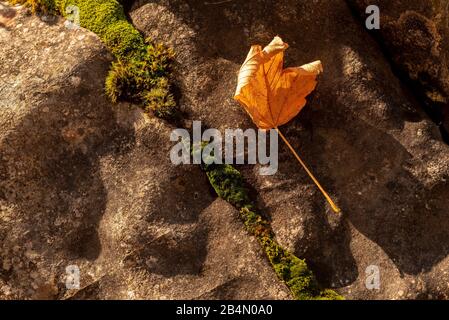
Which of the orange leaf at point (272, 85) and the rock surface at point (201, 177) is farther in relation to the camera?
the rock surface at point (201, 177)

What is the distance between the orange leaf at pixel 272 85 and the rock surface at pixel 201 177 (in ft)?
1.07

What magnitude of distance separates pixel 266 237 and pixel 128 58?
300cm

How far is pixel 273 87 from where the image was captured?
303 inches

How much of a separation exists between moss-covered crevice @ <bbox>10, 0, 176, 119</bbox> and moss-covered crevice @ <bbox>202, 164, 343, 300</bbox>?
105 centimetres

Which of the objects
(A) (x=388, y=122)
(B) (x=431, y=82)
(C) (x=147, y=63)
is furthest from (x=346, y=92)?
(C) (x=147, y=63)

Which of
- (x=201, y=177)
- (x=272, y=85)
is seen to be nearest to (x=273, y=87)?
(x=272, y=85)

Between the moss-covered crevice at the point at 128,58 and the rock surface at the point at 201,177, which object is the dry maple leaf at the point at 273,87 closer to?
the rock surface at the point at 201,177

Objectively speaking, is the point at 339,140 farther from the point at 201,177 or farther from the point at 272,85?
the point at 201,177

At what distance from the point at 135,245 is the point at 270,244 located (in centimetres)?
172

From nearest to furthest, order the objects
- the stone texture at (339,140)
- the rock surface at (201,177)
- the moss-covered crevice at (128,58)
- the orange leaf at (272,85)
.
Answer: the orange leaf at (272,85) → the rock surface at (201,177) → the stone texture at (339,140) → the moss-covered crevice at (128,58)

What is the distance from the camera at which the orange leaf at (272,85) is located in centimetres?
749

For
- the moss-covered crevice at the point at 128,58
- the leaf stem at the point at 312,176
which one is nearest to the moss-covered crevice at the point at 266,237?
the leaf stem at the point at 312,176

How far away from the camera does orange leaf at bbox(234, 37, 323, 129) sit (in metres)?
7.49
